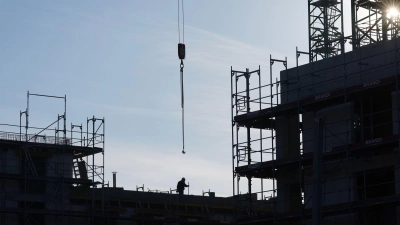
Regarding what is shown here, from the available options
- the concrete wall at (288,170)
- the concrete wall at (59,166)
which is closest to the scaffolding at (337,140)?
the concrete wall at (288,170)

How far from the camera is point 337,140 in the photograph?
4838 cm

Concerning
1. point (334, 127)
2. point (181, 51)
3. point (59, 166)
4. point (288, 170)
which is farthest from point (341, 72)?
point (59, 166)

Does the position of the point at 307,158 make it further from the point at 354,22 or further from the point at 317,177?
the point at 354,22

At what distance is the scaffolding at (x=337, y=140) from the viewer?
46188 millimetres

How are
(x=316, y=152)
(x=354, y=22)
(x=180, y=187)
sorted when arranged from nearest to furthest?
1. (x=316, y=152)
2. (x=354, y=22)
3. (x=180, y=187)

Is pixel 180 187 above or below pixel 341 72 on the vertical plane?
below

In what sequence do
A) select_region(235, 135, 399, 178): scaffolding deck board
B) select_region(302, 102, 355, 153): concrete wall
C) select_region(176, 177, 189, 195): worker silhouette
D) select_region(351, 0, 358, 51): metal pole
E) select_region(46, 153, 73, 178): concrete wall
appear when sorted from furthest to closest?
select_region(176, 177, 189, 195): worker silhouette, select_region(46, 153, 73, 178): concrete wall, select_region(351, 0, 358, 51): metal pole, select_region(302, 102, 355, 153): concrete wall, select_region(235, 135, 399, 178): scaffolding deck board

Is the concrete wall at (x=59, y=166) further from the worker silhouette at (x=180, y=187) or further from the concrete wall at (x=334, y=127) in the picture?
the concrete wall at (x=334, y=127)

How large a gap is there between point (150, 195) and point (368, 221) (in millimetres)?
24964

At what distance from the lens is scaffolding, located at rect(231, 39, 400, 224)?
1818 inches

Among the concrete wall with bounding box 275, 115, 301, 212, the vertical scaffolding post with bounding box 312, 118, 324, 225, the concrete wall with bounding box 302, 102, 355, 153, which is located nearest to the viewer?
the vertical scaffolding post with bounding box 312, 118, 324, 225

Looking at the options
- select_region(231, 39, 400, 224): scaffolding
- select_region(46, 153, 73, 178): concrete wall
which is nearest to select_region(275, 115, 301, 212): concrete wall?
select_region(231, 39, 400, 224): scaffolding

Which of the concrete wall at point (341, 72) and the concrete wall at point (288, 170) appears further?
the concrete wall at point (288, 170)

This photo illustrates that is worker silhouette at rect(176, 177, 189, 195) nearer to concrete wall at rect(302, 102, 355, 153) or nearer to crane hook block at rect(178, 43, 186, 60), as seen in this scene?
crane hook block at rect(178, 43, 186, 60)
